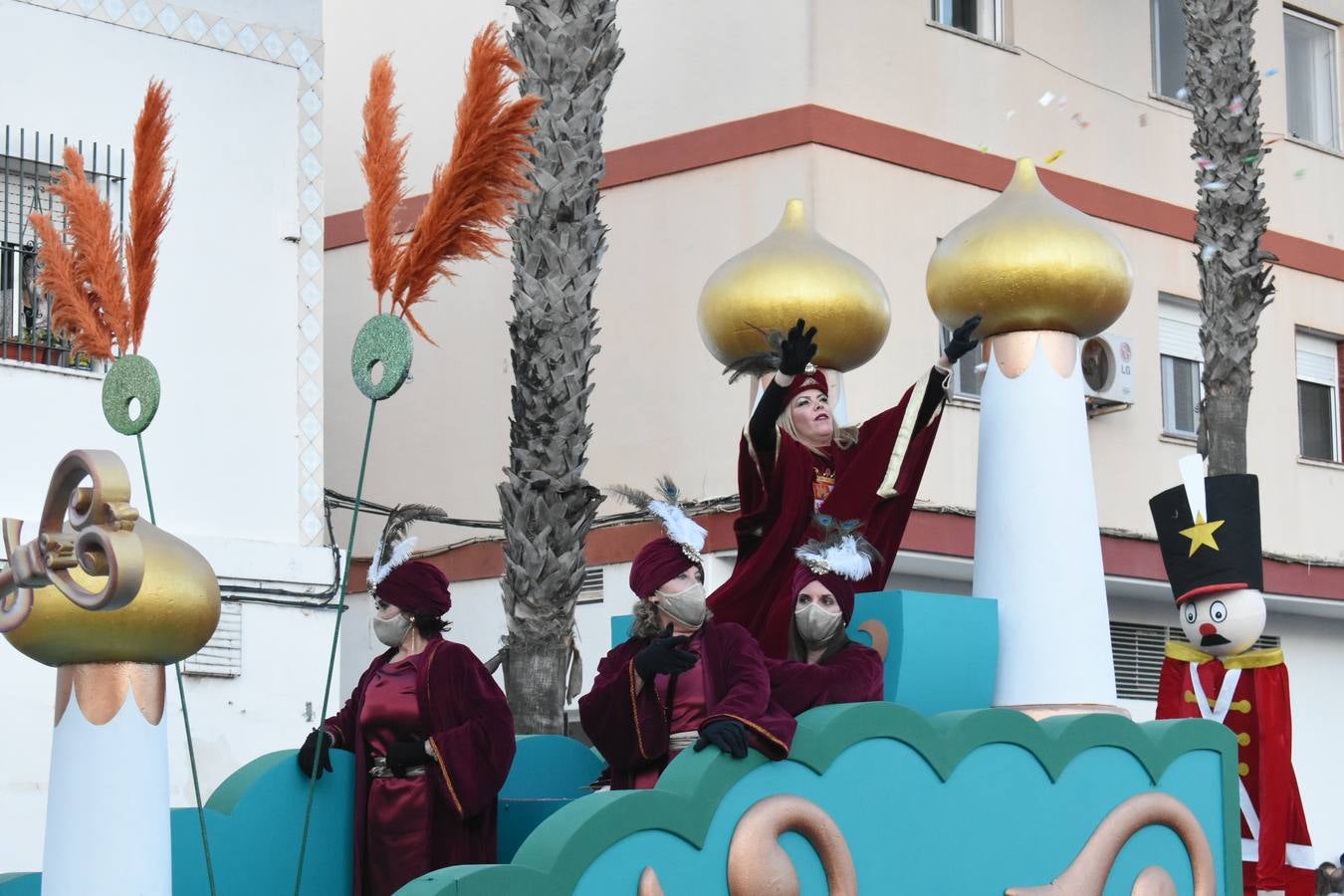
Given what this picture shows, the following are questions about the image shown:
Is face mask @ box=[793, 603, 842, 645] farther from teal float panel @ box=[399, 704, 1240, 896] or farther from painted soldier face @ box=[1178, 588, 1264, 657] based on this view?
painted soldier face @ box=[1178, 588, 1264, 657]

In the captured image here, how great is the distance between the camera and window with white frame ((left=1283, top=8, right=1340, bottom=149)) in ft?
56.5

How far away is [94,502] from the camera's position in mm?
4371

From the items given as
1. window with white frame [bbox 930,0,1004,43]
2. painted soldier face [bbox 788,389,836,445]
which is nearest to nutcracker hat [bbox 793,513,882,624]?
painted soldier face [bbox 788,389,836,445]

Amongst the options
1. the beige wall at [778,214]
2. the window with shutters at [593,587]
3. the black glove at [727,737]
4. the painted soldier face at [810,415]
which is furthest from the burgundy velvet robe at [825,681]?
the window with shutters at [593,587]

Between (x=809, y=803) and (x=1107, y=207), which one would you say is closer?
(x=809, y=803)

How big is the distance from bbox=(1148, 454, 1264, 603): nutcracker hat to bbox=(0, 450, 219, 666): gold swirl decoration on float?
4.71 metres

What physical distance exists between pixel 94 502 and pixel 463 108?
1.59 m

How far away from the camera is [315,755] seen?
651 centimetres

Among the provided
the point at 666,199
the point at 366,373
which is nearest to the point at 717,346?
the point at 366,373

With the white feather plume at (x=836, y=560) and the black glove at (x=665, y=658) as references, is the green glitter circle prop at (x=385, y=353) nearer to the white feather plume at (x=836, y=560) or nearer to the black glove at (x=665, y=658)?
the black glove at (x=665, y=658)

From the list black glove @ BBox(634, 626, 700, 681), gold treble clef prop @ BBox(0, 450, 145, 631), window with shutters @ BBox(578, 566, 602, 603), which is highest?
window with shutters @ BBox(578, 566, 602, 603)

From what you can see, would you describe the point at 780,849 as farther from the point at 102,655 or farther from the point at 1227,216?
the point at 1227,216

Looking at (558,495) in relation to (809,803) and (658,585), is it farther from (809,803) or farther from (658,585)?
(809,803)

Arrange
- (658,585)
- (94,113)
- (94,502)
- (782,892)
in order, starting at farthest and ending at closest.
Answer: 1. (94,113)
2. (658,585)
3. (782,892)
4. (94,502)
